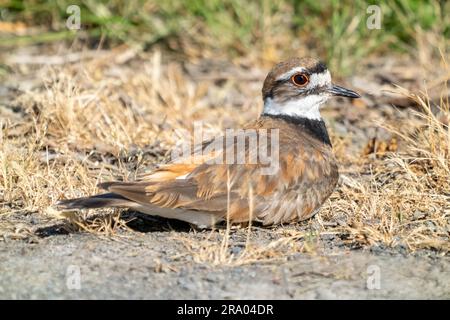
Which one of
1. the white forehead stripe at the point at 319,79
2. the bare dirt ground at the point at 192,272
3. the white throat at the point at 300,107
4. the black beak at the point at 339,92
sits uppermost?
the white forehead stripe at the point at 319,79

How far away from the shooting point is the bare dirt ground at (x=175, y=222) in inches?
203

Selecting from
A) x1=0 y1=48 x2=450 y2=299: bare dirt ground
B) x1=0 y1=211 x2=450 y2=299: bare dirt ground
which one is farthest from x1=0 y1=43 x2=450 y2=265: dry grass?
x1=0 y1=211 x2=450 y2=299: bare dirt ground

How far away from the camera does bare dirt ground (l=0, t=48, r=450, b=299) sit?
5.16 m

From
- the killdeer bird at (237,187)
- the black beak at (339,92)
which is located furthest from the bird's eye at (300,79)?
the killdeer bird at (237,187)

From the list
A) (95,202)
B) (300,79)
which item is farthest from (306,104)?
(95,202)

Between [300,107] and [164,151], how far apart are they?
1.39 metres

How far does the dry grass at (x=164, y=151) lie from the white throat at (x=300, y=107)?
67 cm

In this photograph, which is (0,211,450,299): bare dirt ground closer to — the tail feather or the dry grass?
the dry grass

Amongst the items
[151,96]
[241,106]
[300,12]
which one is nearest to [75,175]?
[151,96]

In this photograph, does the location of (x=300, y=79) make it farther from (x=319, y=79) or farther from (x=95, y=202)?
(x=95, y=202)

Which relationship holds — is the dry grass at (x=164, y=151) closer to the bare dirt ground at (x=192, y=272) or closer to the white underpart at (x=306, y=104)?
the bare dirt ground at (x=192, y=272)

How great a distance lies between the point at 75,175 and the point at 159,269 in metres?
1.86

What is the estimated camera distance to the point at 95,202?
557 cm

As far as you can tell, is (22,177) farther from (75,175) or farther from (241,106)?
(241,106)
